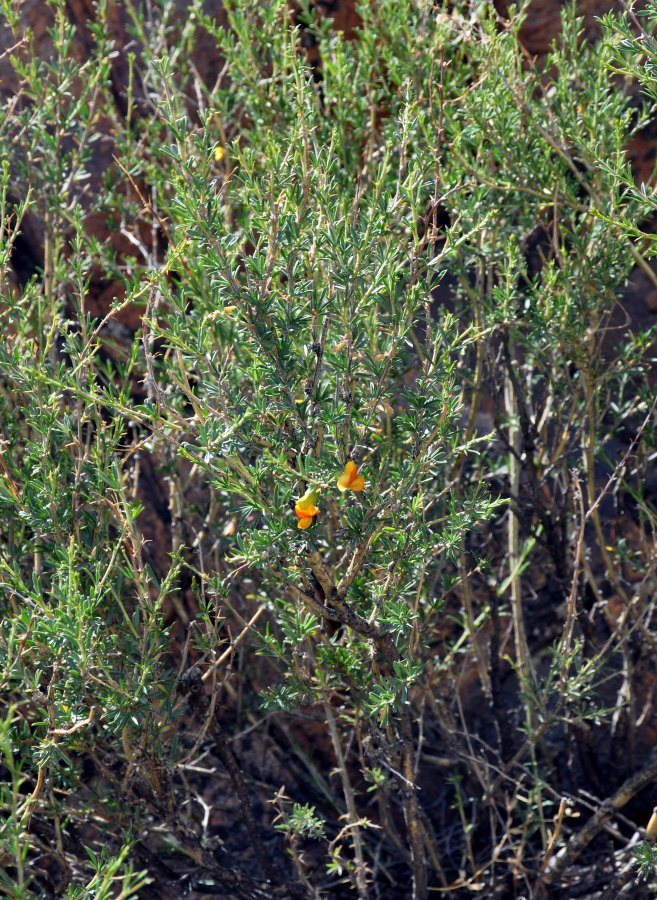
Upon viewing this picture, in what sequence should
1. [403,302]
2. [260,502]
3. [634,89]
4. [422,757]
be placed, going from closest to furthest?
[260,502]
[403,302]
[422,757]
[634,89]

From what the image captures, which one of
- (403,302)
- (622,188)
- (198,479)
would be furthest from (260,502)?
(622,188)

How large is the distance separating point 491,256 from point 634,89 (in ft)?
3.28

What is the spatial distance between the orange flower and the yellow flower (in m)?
0.06

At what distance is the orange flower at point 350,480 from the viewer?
1.49m

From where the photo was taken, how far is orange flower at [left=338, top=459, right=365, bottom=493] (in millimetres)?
1491

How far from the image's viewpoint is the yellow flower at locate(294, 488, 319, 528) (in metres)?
1.50

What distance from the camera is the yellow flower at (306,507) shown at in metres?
1.50

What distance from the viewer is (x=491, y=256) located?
205cm

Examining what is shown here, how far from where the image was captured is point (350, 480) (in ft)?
4.93

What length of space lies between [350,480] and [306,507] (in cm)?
9

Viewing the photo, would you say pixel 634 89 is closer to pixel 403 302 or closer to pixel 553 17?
pixel 553 17

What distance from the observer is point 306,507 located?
150 cm

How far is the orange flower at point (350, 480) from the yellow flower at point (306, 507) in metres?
0.06

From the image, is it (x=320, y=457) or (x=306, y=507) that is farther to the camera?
(x=320, y=457)
